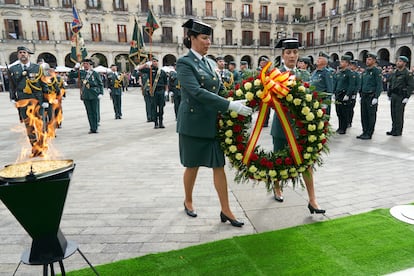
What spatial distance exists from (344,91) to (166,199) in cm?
691

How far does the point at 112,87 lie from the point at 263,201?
10.4 metres

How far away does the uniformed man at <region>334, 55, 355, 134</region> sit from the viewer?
888cm

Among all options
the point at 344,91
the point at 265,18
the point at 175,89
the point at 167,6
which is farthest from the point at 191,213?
the point at 265,18

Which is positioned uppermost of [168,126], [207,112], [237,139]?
[207,112]

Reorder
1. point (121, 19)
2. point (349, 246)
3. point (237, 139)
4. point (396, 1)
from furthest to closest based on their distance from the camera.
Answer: point (121, 19), point (396, 1), point (237, 139), point (349, 246)

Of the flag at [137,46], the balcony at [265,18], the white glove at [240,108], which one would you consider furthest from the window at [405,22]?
the white glove at [240,108]

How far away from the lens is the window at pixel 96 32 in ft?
→ 129

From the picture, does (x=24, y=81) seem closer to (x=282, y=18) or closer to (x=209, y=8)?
(x=209, y=8)

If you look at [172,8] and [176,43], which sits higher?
[172,8]

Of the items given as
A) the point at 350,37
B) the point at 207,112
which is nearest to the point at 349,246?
the point at 207,112

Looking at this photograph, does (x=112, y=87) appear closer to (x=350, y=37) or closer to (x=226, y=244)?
(x=226, y=244)

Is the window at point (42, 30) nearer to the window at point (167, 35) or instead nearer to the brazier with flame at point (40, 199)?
the window at point (167, 35)

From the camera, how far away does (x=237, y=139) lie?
321cm

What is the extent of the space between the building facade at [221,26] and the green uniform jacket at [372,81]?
77.0 ft
